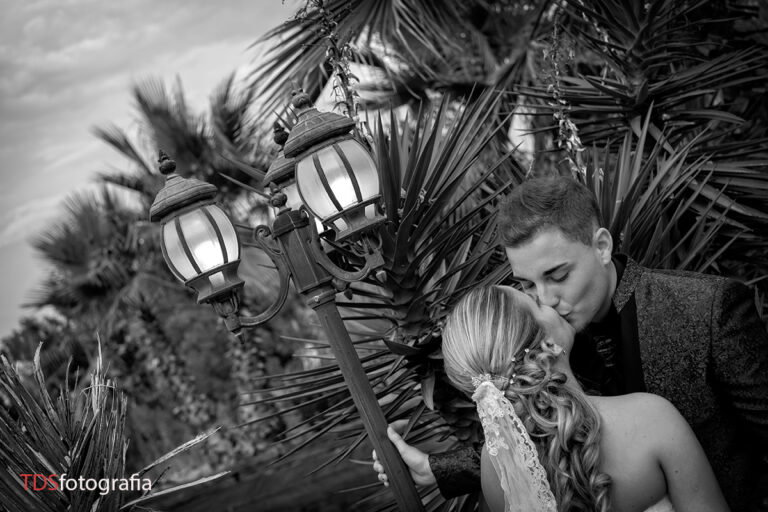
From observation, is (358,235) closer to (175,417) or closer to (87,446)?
(87,446)

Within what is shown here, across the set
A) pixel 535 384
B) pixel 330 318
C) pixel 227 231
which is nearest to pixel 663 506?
pixel 535 384

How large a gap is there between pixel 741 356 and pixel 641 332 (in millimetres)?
320

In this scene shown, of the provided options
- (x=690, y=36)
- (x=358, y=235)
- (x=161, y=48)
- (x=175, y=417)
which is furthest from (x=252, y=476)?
(x=358, y=235)

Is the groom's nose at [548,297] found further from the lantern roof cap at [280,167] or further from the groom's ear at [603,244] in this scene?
the lantern roof cap at [280,167]

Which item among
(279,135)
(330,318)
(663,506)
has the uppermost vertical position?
(279,135)

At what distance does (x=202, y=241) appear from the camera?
102 inches

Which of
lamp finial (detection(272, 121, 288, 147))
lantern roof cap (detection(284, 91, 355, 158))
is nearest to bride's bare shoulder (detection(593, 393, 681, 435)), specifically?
lantern roof cap (detection(284, 91, 355, 158))

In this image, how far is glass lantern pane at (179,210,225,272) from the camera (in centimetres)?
258

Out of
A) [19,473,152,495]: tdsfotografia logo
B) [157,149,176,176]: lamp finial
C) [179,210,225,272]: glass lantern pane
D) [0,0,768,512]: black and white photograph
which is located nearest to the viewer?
[0,0,768,512]: black and white photograph

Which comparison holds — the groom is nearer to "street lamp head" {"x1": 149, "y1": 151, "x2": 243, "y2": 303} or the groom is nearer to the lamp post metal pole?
the lamp post metal pole

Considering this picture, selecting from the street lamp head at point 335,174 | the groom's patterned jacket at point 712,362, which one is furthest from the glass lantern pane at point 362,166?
the groom's patterned jacket at point 712,362

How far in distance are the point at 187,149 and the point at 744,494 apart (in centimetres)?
828

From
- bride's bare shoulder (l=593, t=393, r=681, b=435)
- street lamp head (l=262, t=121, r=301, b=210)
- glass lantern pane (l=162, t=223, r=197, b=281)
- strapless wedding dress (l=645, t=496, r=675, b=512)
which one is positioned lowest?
strapless wedding dress (l=645, t=496, r=675, b=512)

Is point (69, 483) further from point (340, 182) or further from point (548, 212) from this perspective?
point (548, 212)
